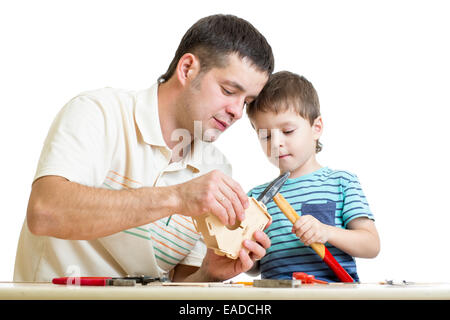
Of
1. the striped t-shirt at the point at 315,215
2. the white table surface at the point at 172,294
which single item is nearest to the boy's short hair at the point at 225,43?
the striped t-shirt at the point at 315,215

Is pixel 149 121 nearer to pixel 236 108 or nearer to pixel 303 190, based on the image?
pixel 236 108

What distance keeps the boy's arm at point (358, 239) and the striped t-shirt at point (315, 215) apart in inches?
1.3

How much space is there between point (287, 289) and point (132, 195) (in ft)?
1.58

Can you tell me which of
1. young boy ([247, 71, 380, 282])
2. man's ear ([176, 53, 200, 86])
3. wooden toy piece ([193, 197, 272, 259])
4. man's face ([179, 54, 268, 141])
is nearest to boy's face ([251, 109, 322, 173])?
young boy ([247, 71, 380, 282])

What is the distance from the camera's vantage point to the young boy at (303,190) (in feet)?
4.89

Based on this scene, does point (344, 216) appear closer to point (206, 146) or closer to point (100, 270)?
point (206, 146)

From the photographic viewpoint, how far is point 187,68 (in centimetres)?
157

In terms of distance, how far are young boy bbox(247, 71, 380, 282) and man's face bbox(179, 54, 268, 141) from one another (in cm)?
11

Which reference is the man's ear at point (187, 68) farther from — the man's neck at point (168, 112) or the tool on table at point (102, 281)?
the tool on table at point (102, 281)

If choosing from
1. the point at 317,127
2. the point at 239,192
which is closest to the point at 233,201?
the point at 239,192

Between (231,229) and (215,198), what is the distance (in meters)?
0.12

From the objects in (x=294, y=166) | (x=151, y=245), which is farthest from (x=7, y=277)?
(x=294, y=166)

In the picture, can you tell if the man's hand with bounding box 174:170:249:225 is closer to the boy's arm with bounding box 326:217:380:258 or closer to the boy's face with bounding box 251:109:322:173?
the boy's arm with bounding box 326:217:380:258

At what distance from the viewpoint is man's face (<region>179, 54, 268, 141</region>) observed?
1496 mm
